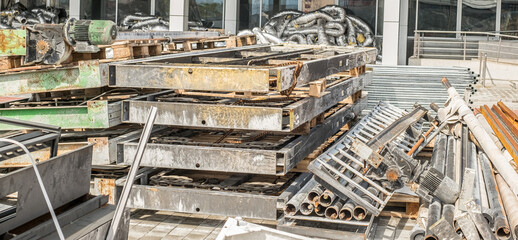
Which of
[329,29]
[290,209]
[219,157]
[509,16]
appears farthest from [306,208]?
[509,16]

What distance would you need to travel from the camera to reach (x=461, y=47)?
25.0m

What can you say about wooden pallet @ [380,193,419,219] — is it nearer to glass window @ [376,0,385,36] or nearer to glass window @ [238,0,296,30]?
glass window @ [376,0,385,36]

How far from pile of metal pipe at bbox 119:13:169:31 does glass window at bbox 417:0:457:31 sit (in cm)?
948

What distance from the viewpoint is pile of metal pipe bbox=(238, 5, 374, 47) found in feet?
79.7

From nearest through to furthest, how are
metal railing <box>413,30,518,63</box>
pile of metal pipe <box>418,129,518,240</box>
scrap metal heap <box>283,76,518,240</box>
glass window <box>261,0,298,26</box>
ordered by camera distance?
pile of metal pipe <box>418,129,518,240</box>, scrap metal heap <box>283,76,518,240</box>, metal railing <box>413,30,518,63</box>, glass window <box>261,0,298,26</box>

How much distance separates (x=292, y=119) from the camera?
6.79m

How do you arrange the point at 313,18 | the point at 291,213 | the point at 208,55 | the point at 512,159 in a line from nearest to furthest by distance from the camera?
the point at 291,213 < the point at 512,159 < the point at 208,55 < the point at 313,18

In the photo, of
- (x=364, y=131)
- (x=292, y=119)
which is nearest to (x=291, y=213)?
(x=292, y=119)

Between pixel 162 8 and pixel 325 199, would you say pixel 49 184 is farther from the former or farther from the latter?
pixel 162 8

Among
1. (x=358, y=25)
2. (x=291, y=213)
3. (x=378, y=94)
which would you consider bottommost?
(x=291, y=213)

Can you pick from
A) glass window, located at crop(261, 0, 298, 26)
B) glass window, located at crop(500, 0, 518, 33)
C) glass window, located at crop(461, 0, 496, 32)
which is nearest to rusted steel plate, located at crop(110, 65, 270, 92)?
glass window, located at crop(261, 0, 298, 26)

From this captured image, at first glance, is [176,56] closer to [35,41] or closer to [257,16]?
[35,41]

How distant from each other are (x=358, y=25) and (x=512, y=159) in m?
17.5

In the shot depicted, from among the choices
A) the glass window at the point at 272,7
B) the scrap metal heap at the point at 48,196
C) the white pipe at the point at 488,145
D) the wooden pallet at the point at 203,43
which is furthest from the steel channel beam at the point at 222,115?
the glass window at the point at 272,7
